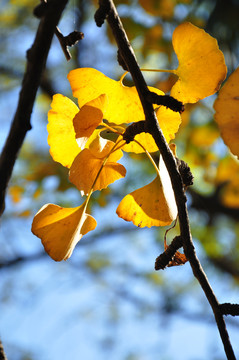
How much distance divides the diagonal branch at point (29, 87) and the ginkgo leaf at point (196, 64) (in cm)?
11

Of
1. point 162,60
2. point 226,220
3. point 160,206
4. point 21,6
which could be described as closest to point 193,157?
point 162,60

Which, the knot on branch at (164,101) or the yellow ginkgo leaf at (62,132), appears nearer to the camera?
the knot on branch at (164,101)

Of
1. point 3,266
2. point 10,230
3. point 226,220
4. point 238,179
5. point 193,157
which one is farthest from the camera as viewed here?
point 10,230

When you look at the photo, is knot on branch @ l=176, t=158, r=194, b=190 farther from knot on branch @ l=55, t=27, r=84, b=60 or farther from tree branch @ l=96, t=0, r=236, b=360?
knot on branch @ l=55, t=27, r=84, b=60

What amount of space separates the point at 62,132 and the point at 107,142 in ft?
0.16

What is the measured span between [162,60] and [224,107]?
161cm

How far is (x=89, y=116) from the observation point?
338 millimetres

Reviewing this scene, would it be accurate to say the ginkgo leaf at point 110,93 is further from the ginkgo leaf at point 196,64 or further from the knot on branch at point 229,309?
the knot on branch at point 229,309

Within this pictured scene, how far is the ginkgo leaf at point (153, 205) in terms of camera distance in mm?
352

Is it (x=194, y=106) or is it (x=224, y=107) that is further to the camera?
(x=194, y=106)

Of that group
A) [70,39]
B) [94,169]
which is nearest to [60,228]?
[94,169]

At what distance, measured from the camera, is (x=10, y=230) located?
2447 millimetres

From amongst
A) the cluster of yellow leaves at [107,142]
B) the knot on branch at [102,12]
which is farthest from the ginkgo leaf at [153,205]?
the knot on branch at [102,12]

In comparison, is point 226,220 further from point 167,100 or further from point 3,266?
point 167,100
